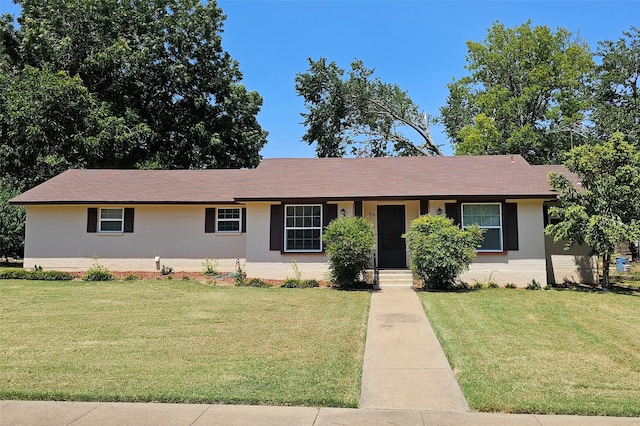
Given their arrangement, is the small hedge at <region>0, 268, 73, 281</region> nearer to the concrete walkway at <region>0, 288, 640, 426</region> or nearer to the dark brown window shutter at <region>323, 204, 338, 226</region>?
the dark brown window shutter at <region>323, 204, 338, 226</region>

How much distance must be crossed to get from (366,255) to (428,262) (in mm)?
1931

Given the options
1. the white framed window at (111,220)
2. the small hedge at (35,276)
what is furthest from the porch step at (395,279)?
the small hedge at (35,276)

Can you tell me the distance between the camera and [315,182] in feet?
56.7

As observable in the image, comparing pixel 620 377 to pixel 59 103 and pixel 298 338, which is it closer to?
Result: pixel 298 338

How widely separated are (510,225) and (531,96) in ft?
61.4

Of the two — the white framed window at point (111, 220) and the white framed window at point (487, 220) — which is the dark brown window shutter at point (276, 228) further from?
the white framed window at point (111, 220)

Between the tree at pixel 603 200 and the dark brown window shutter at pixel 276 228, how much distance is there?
8656 mm

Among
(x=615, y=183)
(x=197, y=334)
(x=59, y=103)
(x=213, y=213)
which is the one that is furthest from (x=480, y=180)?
(x=59, y=103)

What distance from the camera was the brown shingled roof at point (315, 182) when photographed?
1588 cm

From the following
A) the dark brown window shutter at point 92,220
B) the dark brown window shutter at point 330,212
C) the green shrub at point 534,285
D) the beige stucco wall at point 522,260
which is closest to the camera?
the green shrub at point 534,285

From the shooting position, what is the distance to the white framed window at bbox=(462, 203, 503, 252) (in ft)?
50.5

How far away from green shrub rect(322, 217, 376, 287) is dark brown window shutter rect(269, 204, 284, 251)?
7.45 feet

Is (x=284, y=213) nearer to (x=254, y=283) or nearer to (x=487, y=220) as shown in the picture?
(x=254, y=283)

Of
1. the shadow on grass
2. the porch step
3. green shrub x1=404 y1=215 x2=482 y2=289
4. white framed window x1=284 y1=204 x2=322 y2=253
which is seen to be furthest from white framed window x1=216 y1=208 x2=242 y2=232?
the shadow on grass
